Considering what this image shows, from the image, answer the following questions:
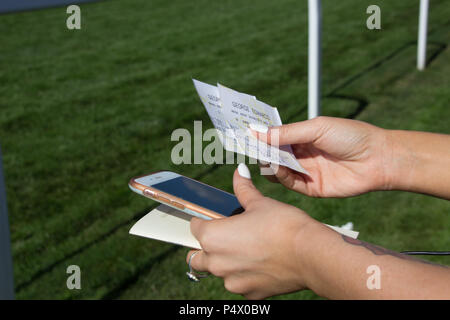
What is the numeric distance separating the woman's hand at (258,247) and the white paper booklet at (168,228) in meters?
0.08

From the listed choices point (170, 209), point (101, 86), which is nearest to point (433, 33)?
point (101, 86)

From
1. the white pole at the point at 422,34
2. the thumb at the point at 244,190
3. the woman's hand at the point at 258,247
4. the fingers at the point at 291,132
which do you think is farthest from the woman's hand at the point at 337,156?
the white pole at the point at 422,34

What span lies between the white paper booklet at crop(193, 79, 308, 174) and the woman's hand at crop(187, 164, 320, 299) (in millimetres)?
177

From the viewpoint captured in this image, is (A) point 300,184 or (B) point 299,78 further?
(B) point 299,78

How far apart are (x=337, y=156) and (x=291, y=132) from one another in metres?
0.26

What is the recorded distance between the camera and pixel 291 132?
53.7 inches

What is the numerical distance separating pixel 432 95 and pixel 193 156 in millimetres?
2393

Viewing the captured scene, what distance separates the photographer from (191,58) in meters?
5.88

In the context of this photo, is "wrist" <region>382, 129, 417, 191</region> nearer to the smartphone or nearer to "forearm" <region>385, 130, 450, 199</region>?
"forearm" <region>385, 130, 450, 199</region>

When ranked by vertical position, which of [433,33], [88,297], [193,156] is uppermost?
[433,33]

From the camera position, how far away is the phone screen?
4.16 feet

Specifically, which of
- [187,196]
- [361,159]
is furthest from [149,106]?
[187,196]

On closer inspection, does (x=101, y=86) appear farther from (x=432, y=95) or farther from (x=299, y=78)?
(x=432, y=95)

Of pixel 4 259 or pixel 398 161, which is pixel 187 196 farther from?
pixel 398 161
